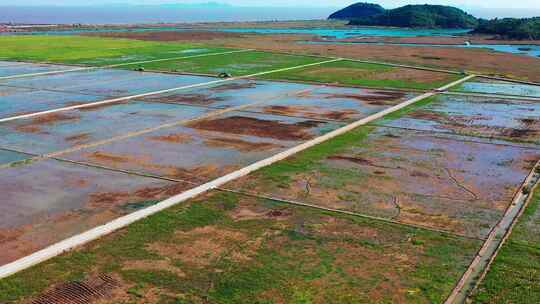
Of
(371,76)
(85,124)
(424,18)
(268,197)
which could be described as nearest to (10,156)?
(85,124)

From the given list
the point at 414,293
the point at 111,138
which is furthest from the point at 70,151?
the point at 414,293

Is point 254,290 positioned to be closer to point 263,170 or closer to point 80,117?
point 263,170

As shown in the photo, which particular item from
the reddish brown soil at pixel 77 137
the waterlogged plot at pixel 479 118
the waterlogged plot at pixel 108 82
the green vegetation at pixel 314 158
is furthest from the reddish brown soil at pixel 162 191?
the waterlogged plot at pixel 108 82

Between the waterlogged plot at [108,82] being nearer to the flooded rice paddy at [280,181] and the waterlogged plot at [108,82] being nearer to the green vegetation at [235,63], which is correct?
the flooded rice paddy at [280,181]

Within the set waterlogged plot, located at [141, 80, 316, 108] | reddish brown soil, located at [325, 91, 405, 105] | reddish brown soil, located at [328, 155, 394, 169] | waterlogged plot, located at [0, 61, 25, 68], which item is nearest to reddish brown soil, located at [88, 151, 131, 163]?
reddish brown soil, located at [328, 155, 394, 169]

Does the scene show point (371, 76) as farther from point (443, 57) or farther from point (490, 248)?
point (490, 248)

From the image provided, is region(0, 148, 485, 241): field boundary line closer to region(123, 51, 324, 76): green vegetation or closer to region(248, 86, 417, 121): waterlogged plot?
region(248, 86, 417, 121): waterlogged plot

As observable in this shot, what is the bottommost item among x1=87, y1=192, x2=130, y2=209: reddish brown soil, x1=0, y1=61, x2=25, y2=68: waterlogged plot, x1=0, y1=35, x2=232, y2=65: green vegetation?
x1=87, y1=192, x2=130, y2=209: reddish brown soil
